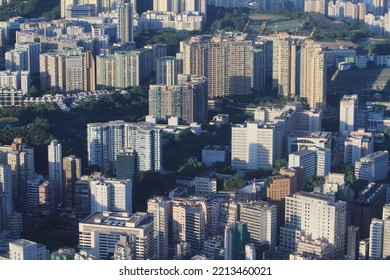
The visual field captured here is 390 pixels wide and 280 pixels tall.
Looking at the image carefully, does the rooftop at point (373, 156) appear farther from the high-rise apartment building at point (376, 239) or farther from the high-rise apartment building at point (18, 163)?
the high-rise apartment building at point (18, 163)

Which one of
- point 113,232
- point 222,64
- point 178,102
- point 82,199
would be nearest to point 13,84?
point 178,102

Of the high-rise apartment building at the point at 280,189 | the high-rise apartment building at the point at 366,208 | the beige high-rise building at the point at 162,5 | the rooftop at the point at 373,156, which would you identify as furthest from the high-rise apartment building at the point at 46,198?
the beige high-rise building at the point at 162,5

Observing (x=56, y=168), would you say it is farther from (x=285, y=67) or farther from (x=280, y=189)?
(x=285, y=67)

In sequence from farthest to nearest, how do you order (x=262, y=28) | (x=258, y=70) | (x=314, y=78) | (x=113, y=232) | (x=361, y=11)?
(x=361, y=11) < (x=262, y=28) < (x=258, y=70) < (x=314, y=78) < (x=113, y=232)

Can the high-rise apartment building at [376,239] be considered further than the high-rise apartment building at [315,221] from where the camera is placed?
No

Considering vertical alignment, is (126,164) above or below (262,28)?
below

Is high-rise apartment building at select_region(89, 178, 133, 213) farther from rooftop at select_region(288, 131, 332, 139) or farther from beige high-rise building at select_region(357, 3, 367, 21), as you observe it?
beige high-rise building at select_region(357, 3, 367, 21)

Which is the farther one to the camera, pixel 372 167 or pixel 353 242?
pixel 372 167
